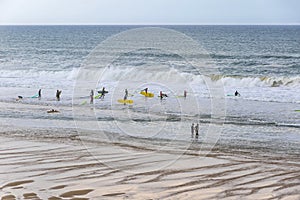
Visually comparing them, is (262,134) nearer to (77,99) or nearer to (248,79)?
(77,99)

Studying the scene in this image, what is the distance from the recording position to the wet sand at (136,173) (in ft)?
37.8

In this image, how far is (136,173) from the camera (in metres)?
13.2

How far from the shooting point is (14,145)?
16344 millimetres

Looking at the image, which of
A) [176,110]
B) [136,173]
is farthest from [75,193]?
[176,110]

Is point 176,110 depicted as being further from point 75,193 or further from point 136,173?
point 75,193

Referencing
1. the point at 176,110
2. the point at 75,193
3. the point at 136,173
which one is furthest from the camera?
the point at 176,110

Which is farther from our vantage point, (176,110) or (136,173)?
(176,110)

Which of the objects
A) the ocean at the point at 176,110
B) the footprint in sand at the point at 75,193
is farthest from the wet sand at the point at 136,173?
the ocean at the point at 176,110

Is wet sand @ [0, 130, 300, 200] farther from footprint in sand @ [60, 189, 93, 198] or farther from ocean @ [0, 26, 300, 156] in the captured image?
ocean @ [0, 26, 300, 156]

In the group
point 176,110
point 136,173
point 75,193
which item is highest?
point 176,110

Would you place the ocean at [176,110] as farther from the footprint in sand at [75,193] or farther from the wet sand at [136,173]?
the footprint in sand at [75,193]

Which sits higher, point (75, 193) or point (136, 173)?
point (136, 173)

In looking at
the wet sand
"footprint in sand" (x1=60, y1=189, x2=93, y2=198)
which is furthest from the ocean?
"footprint in sand" (x1=60, y1=189, x2=93, y2=198)

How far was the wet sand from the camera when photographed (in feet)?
37.8
